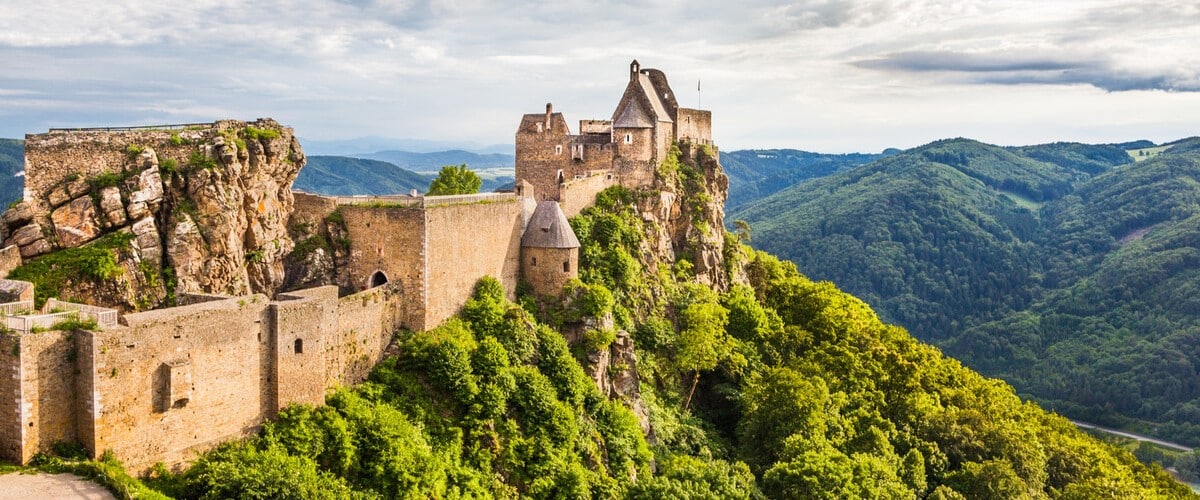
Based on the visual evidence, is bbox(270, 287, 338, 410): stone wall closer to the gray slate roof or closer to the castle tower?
the castle tower

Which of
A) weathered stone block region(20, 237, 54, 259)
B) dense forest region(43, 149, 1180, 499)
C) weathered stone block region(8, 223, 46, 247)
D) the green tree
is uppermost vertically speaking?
the green tree

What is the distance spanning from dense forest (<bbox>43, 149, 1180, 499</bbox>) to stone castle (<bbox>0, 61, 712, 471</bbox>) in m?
1.41

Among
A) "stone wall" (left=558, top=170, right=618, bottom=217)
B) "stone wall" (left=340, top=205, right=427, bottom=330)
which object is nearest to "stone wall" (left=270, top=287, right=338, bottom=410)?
"stone wall" (left=340, top=205, right=427, bottom=330)

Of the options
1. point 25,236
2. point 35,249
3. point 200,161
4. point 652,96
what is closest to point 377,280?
point 200,161

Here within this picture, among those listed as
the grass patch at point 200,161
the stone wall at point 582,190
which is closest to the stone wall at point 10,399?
the grass patch at point 200,161

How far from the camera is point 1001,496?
55.7m

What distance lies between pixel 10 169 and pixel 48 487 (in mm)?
164013

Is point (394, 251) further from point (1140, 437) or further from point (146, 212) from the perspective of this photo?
point (1140, 437)

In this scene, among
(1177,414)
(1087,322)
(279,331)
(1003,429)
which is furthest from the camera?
(1087,322)

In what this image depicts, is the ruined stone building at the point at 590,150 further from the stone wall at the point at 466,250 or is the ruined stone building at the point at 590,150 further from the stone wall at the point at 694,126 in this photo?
the stone wall at the point at 466,250

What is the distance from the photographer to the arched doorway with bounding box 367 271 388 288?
43531mm

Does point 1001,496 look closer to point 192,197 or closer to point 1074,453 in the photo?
point 1074,453

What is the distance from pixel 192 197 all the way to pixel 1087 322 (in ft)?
631

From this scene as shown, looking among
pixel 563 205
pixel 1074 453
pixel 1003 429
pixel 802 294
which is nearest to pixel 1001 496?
pixel 1003 429
